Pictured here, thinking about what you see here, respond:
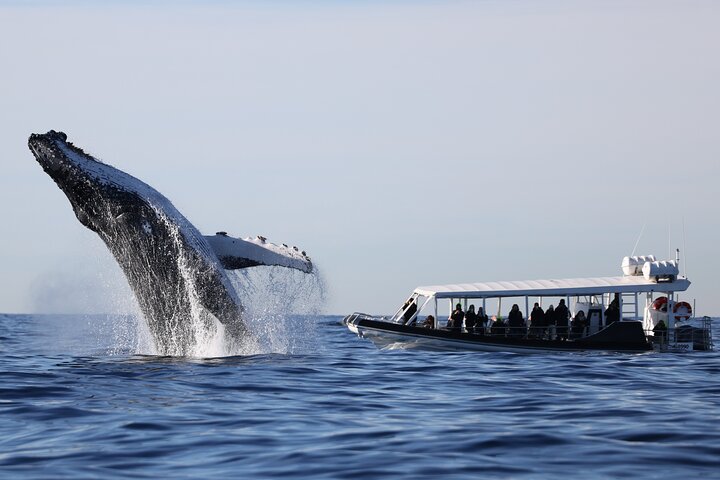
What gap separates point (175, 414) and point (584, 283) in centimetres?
1681

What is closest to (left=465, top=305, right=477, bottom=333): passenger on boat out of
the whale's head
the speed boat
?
the speed boat

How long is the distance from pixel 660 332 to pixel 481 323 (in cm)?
429

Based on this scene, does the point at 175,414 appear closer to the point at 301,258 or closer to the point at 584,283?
the point at 301,258

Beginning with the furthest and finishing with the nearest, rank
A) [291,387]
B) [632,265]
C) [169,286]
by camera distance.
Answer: [632,265]
[169,286]
[291,387]

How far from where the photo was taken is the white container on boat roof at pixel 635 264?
2694cm

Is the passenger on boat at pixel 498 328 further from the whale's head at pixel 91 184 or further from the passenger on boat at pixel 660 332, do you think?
the whale's head at pixel 91 184

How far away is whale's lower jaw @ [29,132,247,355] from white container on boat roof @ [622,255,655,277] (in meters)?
14.3

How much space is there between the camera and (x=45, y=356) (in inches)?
756

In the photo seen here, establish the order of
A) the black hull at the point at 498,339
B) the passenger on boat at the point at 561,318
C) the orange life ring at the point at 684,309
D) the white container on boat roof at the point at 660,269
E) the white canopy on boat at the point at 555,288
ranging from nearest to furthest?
the black hull at the point at 498,339 < the white canopy on boat at the point at 555,288 < the passenger on boat at the point at 561,318 < the white container on boat roof at the point at 660,269 < the orange life ring at the point at 684,309

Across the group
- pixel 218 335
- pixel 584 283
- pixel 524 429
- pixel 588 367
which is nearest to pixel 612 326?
pixel 584 283

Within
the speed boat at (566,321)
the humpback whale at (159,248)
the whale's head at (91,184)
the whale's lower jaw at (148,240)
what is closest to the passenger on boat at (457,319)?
the speed boat at (566,321)

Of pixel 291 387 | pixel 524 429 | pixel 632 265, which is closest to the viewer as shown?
pixel 524 429

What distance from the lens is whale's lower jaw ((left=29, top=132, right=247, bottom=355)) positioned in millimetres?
14203

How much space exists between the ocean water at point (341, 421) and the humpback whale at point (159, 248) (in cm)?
65
